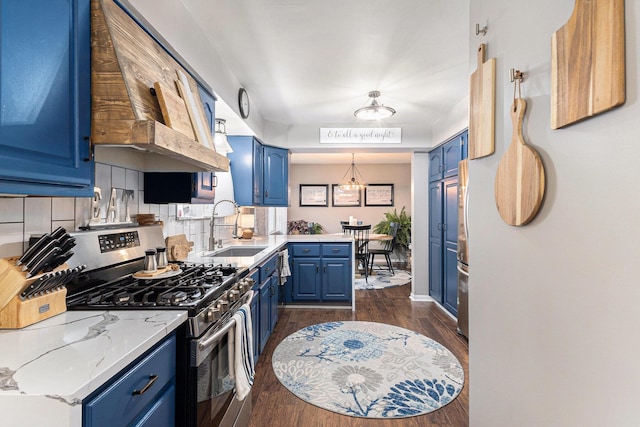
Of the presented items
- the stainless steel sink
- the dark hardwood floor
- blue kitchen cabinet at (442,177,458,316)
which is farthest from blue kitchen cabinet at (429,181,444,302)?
the stainless steel sink

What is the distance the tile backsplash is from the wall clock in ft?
3.13

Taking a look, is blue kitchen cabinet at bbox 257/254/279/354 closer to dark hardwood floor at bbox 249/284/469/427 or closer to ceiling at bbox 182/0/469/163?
dark hardwood floor at bbox 249/284/469/427

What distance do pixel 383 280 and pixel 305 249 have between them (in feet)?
7.59

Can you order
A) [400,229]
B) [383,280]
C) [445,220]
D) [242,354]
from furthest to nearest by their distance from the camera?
[400,229]
[383,280]
[445,220]
[242,354]

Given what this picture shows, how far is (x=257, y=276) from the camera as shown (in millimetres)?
2398

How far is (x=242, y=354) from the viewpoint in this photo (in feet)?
5.07

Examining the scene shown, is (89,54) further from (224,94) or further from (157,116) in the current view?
(224,94)

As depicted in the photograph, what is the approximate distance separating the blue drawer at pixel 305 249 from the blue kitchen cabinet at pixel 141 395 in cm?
281

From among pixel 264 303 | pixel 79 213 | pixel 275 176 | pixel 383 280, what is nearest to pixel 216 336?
pixel 79 213

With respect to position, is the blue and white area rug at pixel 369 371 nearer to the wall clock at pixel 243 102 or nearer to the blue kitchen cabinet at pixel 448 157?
the blue kitchen cabinet at pixel 448 157

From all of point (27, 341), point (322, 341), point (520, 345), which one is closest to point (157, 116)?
point (27, 341)

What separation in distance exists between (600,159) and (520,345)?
0.71m

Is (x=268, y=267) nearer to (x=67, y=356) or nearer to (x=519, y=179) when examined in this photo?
(x=67, y=356)

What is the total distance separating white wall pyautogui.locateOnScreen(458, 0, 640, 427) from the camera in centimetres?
73
